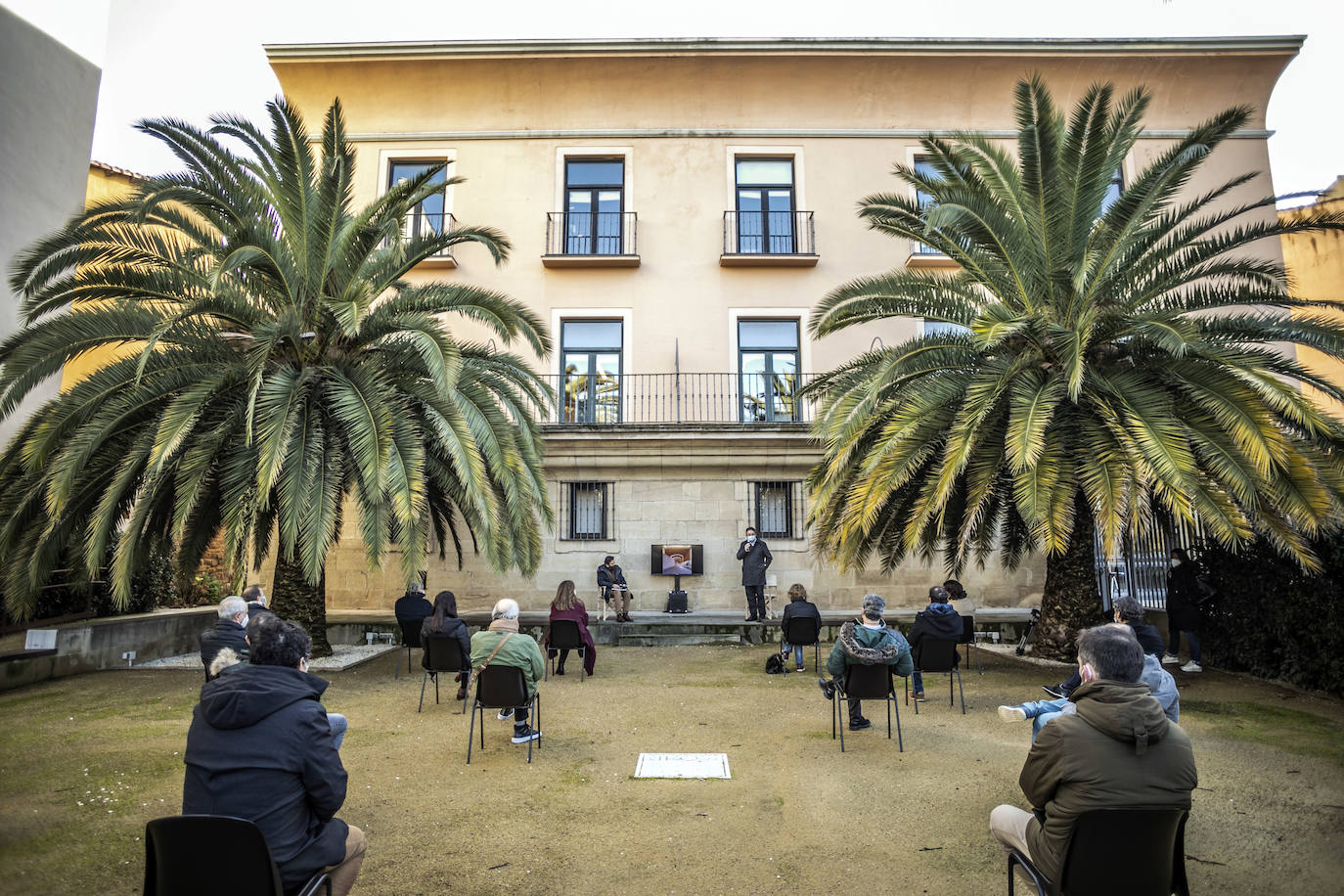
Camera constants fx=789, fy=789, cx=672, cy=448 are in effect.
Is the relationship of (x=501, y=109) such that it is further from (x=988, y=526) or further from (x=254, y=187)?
(x=988, y=526)

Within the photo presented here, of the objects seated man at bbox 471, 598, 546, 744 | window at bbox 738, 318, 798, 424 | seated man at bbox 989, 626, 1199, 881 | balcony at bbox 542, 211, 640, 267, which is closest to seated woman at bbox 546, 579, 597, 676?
seated man at bbox 471, 598, 546, 744

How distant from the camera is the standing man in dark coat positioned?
1442 cm

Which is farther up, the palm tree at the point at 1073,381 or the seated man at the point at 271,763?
the palm tree at the point at 1073,381

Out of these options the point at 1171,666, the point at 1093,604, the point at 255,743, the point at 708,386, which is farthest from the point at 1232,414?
the point at 708,386

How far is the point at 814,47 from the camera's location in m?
17.6

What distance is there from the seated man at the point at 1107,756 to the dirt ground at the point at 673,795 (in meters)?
1.24

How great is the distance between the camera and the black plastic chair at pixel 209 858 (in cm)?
281

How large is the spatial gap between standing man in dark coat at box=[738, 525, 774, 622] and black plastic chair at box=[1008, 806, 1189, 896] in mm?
11269

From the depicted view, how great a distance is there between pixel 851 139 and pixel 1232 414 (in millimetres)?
12278

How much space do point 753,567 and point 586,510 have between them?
4.17 metres

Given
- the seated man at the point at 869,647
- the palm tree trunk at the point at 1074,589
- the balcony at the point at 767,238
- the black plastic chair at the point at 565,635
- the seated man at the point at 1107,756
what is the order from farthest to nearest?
the balcony at the point at 767,238 → the palm tree trunk at the point at 1074,589 → the black plastic chair at the point at 565,635 → the seated man at the point at 869,647 → the seated man at the point at 1107,756

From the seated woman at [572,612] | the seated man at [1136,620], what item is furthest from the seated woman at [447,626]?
the seated man at [1136,620]

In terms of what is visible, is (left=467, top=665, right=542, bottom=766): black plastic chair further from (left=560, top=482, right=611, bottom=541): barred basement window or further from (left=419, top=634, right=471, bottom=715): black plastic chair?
(left=560, top=482, right=611, bottom=541): barred basement window

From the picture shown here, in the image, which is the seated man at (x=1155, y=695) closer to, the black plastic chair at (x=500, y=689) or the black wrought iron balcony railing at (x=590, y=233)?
the black plastic chair at (x=500, y=689)
